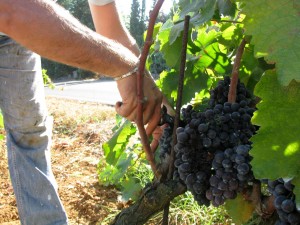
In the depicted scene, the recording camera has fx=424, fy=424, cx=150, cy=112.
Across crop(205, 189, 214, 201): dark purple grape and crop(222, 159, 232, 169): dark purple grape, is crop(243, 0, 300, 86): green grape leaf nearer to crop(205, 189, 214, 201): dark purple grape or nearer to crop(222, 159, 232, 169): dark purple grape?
crop(222, 159, 232, 169): dark purple grape

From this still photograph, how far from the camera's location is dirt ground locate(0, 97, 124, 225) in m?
3.44

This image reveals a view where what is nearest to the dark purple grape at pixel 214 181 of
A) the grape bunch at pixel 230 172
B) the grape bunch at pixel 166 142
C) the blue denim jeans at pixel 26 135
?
the grape bunch at pixel 230 172

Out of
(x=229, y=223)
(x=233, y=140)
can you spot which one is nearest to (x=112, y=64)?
(x=233, y=140)

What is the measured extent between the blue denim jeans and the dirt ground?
0.73 meters

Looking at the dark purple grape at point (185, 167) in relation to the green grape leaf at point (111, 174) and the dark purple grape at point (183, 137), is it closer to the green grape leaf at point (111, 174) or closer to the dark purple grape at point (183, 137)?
the dark purple grape at point (183, 137)

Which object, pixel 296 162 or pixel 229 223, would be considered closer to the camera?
pixel 296 162

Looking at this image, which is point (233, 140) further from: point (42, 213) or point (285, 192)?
point (42, 213)

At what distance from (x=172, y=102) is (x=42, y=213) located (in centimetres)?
144

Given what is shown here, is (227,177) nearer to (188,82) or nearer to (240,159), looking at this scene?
(240,159)

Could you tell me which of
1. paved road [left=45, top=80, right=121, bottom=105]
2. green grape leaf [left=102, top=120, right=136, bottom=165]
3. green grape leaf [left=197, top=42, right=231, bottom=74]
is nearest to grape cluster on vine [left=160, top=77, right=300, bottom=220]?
green grape leaf [left=197, top=42, right=231, bottom=74]

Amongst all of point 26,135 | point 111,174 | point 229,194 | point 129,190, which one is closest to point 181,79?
point 229,194

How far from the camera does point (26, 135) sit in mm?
2605

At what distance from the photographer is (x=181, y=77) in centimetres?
110

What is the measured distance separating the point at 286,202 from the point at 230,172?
0.52 ft
